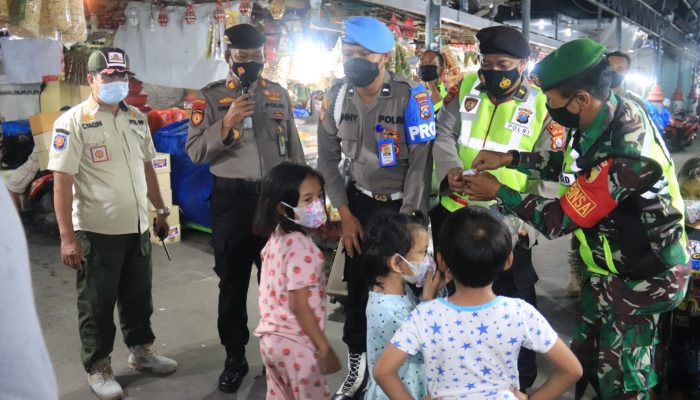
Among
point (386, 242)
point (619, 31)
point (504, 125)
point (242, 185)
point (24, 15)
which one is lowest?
point (386, 242)

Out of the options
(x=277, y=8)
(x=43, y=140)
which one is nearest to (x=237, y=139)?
(x=277, y=8)

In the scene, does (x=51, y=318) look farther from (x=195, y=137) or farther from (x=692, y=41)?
(x=692, y=41)

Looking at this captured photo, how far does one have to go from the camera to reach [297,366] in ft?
7.43

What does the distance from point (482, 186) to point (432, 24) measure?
2821 mm

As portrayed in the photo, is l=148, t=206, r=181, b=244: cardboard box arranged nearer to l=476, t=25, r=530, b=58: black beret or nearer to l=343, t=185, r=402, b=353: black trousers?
l=343, t=185, r=402, b=353: black trousers

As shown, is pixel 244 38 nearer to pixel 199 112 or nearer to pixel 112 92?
pixel 199 112

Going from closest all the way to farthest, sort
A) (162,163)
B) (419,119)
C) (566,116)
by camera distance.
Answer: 1. (566,116)
2. (419,119)
3. (162,163)

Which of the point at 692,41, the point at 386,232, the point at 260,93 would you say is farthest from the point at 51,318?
the point at 692,41

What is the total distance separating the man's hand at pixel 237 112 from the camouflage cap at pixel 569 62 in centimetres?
144

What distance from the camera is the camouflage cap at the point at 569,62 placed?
204 cm

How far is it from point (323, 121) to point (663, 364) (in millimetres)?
2020

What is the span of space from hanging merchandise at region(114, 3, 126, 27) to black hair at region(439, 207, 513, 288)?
5.39 meters

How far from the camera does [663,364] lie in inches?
108

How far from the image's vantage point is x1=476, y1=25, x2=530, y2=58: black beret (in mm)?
2586
